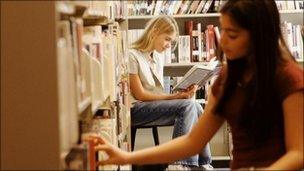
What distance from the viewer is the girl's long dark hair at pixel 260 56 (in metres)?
1.55

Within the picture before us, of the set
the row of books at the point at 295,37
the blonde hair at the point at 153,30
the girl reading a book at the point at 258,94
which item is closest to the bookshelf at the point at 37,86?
the girl reading a book at the point at 258,94

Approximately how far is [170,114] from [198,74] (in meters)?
0.32

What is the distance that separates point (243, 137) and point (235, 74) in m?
0.19

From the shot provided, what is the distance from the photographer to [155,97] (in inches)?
142

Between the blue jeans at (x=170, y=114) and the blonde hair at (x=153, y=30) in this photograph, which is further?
the blonde hair at (x=153, y=30)

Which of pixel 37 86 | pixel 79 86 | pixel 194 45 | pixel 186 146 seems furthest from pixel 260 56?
pixel 194 45

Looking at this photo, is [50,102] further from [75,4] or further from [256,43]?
[256,43]

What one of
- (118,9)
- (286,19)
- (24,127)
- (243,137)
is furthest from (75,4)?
(286,19)

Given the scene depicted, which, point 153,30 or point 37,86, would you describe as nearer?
point 37,86

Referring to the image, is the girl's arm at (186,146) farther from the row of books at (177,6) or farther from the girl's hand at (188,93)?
the row of books at (177,6)

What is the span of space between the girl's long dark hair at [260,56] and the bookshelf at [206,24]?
254 cm

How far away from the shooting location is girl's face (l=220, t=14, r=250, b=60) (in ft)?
5.12

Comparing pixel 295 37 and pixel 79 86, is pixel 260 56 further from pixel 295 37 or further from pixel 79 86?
pixel 295 37

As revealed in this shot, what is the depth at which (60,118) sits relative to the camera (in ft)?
4.34
